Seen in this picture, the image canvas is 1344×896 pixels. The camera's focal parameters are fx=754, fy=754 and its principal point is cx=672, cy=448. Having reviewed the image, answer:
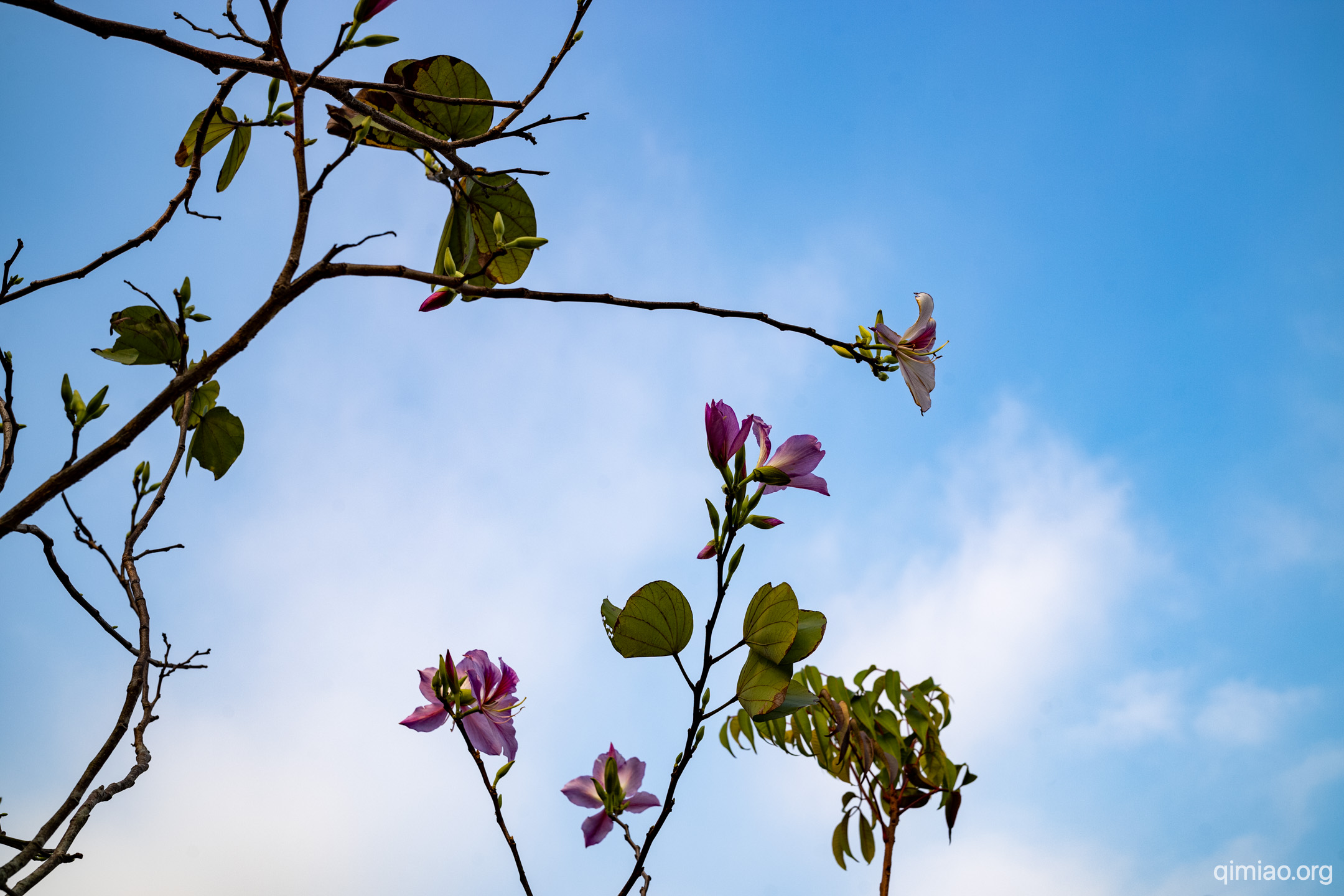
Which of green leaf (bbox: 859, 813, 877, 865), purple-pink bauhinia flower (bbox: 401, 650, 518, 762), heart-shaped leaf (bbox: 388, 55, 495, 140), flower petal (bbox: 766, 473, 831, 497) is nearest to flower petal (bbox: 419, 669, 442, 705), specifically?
purple-pink bauhinia flower (bbox: 401, 650, 518, 762)

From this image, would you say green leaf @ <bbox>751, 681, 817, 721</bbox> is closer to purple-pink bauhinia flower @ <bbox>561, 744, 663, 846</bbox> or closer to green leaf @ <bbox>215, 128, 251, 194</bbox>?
purple-pink bauhinia flower @ <bbox>561, 744, 663, 846</bbox>

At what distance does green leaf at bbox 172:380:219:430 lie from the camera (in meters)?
0.88

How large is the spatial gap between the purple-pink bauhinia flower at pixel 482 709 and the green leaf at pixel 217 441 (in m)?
0.35

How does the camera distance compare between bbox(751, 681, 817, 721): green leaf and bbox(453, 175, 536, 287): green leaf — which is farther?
bbox(453, 175, 536, 287): green leaf

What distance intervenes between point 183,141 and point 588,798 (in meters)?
0.92

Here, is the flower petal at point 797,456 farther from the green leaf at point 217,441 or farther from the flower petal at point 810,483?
the green leaf at point 217,441

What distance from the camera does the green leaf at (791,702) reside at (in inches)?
26.4

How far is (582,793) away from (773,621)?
343mm

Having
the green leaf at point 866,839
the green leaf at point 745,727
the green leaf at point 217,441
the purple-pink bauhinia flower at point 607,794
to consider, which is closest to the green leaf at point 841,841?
the green leaf at point 866,839

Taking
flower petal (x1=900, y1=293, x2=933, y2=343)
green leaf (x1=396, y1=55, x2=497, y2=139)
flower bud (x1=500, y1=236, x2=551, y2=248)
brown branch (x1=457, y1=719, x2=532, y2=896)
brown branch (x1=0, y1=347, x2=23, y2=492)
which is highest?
green leaf (x1=396, y1=55, x2=497, y2=139)

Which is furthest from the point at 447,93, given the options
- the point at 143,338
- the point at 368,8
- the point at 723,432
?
the point at 723,432

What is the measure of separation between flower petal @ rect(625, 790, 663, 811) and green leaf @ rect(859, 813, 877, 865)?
4.18ft

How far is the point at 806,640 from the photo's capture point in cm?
68

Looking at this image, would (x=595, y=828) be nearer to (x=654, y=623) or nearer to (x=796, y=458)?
(x=654, y=623)
